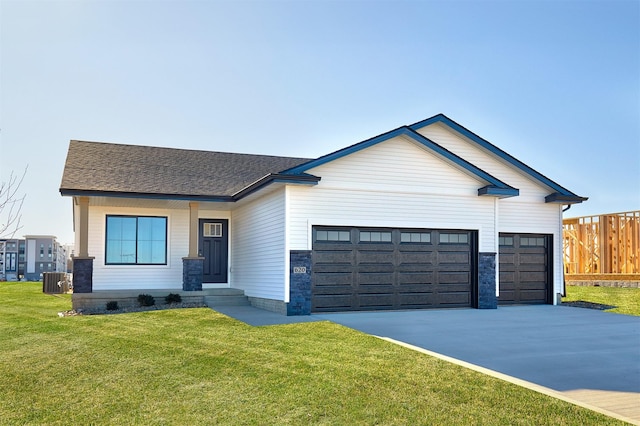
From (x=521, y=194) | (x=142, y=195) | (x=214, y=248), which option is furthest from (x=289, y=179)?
(x=521, y=194)

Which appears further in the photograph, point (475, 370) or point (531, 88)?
point (531, 88)

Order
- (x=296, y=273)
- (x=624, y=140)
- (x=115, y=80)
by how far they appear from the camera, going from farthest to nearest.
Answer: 1. (x=624, y=140)
2. (x=115, y=80)
3. (x=296, y=273)

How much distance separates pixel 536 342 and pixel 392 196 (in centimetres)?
627

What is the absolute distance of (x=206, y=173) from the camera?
19641mm

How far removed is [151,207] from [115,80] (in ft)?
14.5

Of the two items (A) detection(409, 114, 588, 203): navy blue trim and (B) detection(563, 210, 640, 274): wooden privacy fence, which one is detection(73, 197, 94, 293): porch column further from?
(B) detection(563, 210, 640, 274): wooden privacy fence

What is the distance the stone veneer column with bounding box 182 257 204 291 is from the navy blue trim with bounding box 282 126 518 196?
197 inches

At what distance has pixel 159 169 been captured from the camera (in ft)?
63.5

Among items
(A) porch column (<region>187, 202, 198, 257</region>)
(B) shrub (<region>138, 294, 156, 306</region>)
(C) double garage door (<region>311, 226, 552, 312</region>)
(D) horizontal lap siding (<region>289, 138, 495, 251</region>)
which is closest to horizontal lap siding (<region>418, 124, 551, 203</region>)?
(C) double garage door (<region>311, 226, 552, 312</region>)

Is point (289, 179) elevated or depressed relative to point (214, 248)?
elevated

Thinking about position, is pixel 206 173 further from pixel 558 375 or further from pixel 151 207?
pixel 558 375

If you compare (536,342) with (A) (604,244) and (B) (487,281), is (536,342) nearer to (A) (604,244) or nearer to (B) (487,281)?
(B) (487,281)

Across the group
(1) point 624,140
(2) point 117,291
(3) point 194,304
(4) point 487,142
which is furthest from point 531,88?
(2) point 117,291

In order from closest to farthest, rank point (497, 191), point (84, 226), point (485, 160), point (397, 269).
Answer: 1. point (397, 269)
2. point (497, 191)
3. point (84, 226)
4. point (485, 160)
